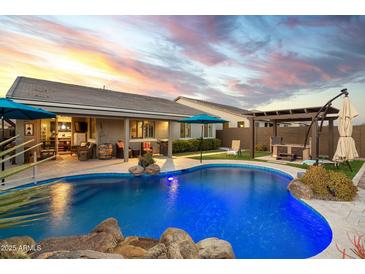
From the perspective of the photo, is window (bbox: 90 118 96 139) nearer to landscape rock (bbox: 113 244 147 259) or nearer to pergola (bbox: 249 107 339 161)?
pergola (bbox: 249 107 339 161)

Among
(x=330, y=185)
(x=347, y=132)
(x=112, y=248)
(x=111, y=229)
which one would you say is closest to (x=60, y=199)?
(x=111, y=229)

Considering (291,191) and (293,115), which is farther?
(293,115)

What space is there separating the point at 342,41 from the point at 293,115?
625cm

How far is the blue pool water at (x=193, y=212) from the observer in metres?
4.06

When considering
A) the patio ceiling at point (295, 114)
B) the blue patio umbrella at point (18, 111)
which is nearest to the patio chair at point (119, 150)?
the blue patio umbrella at point (18, 111)

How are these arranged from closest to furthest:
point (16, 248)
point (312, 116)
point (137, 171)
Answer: point (16, 248)
point (137, 171)
point (312, 116)

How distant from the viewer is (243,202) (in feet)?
20.7

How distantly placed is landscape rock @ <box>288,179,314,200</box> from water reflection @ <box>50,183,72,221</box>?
6.96m

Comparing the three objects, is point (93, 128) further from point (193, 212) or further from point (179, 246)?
point (179, 246)

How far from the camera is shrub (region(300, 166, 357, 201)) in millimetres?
5707

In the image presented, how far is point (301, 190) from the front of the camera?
6.22 m

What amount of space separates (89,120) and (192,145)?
9097mm
